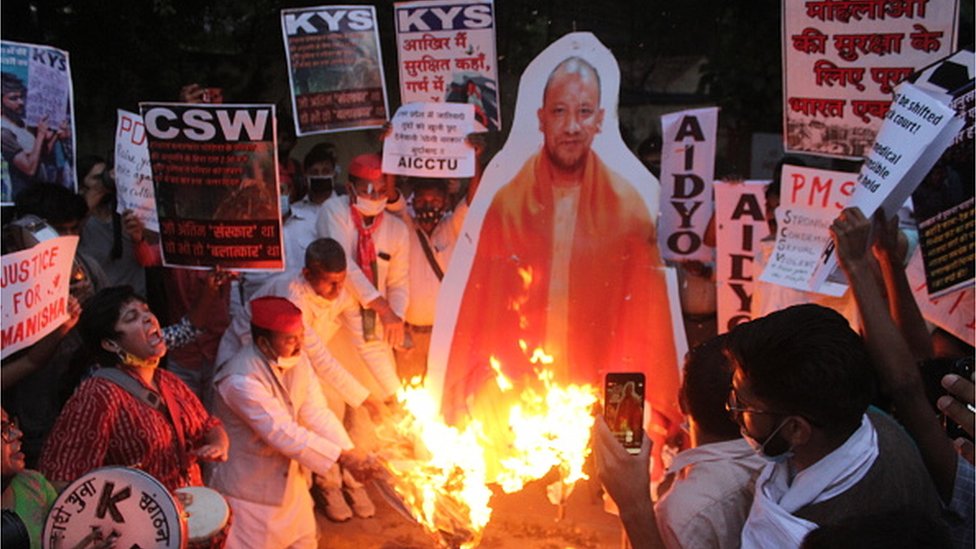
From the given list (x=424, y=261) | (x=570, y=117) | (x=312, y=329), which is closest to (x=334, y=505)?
(x=312, y=329)

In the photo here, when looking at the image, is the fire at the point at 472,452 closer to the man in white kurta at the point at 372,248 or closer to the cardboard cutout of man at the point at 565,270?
the cardboard cutout of man at the point at 565,270

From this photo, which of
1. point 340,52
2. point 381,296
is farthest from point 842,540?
point 340,52

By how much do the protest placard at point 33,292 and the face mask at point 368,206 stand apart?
290 cm

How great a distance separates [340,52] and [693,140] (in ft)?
9.23

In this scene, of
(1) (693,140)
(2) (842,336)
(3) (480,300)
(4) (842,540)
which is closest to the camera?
(4) (842,540)

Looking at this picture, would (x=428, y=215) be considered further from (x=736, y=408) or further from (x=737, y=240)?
(x=736, y=408)

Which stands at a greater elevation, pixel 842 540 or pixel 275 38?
pixel 275 38

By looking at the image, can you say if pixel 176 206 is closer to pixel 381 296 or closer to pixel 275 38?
pixel 381 296

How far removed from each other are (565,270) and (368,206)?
1.77 metres

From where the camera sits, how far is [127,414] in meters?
4.39

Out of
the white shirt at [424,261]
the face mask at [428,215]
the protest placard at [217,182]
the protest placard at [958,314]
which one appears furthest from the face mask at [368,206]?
the protest placard at [958,314]

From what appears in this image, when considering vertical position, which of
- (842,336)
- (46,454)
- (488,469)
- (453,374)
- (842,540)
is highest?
(842,336)

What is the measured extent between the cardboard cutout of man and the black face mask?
1.97 m

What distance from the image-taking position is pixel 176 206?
5.76 meters
